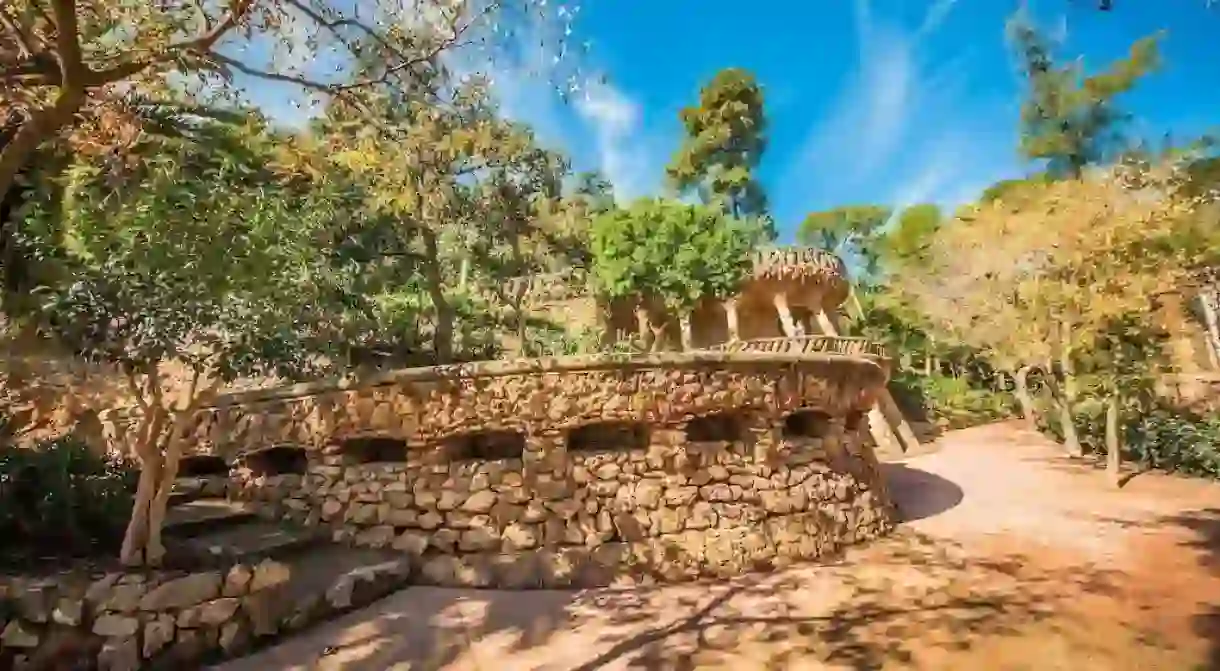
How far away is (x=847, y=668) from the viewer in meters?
4.99

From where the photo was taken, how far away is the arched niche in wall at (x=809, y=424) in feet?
30.4

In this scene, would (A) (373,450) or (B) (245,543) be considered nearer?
(B) (245,543)

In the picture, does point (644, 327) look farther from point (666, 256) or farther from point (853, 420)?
point (853, 420)

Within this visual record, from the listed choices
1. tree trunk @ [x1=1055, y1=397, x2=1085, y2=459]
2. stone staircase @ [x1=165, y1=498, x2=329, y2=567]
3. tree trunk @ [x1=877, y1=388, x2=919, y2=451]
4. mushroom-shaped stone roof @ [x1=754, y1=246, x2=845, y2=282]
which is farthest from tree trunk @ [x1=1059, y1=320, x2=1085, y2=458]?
stone staircase @ [x1=165, y1=498, x2=329, y2=567]

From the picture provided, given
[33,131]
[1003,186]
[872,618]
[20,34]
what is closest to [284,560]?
[33,131]

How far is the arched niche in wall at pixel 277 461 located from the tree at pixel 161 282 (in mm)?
1509

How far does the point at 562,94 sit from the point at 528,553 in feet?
16.4

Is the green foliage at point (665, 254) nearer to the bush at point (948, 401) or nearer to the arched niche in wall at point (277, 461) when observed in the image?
the bush at point (948, 401)

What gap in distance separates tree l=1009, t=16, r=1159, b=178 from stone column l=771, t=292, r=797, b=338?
12872mm

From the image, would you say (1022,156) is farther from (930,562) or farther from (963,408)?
(930,562)

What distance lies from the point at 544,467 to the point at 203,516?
150 inches

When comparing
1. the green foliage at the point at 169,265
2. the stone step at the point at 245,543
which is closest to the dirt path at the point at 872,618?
the stone step at the point at 245,543

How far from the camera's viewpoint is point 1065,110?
2550cm

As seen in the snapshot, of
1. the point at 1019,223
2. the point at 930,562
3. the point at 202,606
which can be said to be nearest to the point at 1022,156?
the point at 1019,223
